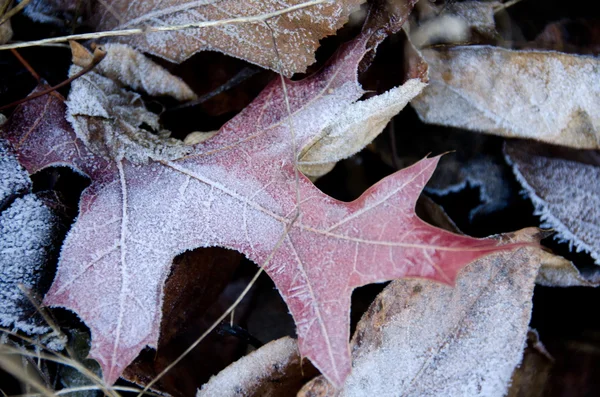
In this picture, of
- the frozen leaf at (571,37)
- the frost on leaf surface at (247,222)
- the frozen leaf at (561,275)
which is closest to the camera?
the frost on leaf surface at (247,222)

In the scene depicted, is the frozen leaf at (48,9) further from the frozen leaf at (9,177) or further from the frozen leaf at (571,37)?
the frozen leaf at (571,37)

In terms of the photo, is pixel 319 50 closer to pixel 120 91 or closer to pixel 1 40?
pixel 120 91

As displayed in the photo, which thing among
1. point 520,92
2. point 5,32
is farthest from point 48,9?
point 520,92

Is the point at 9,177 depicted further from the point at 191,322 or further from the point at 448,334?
the point at 448,334

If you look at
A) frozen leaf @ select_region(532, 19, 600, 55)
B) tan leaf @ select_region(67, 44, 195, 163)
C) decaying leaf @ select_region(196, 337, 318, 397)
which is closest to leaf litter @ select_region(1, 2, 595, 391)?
tan leaf @ select_region(67, 44, 195, 163)

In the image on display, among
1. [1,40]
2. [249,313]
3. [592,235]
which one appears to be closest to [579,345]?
[592,235]

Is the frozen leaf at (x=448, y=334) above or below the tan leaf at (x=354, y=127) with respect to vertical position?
below

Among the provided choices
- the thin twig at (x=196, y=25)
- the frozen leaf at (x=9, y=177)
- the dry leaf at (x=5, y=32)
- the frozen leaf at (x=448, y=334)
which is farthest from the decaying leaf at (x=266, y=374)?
the dry leaf at (x=5, y=32)
